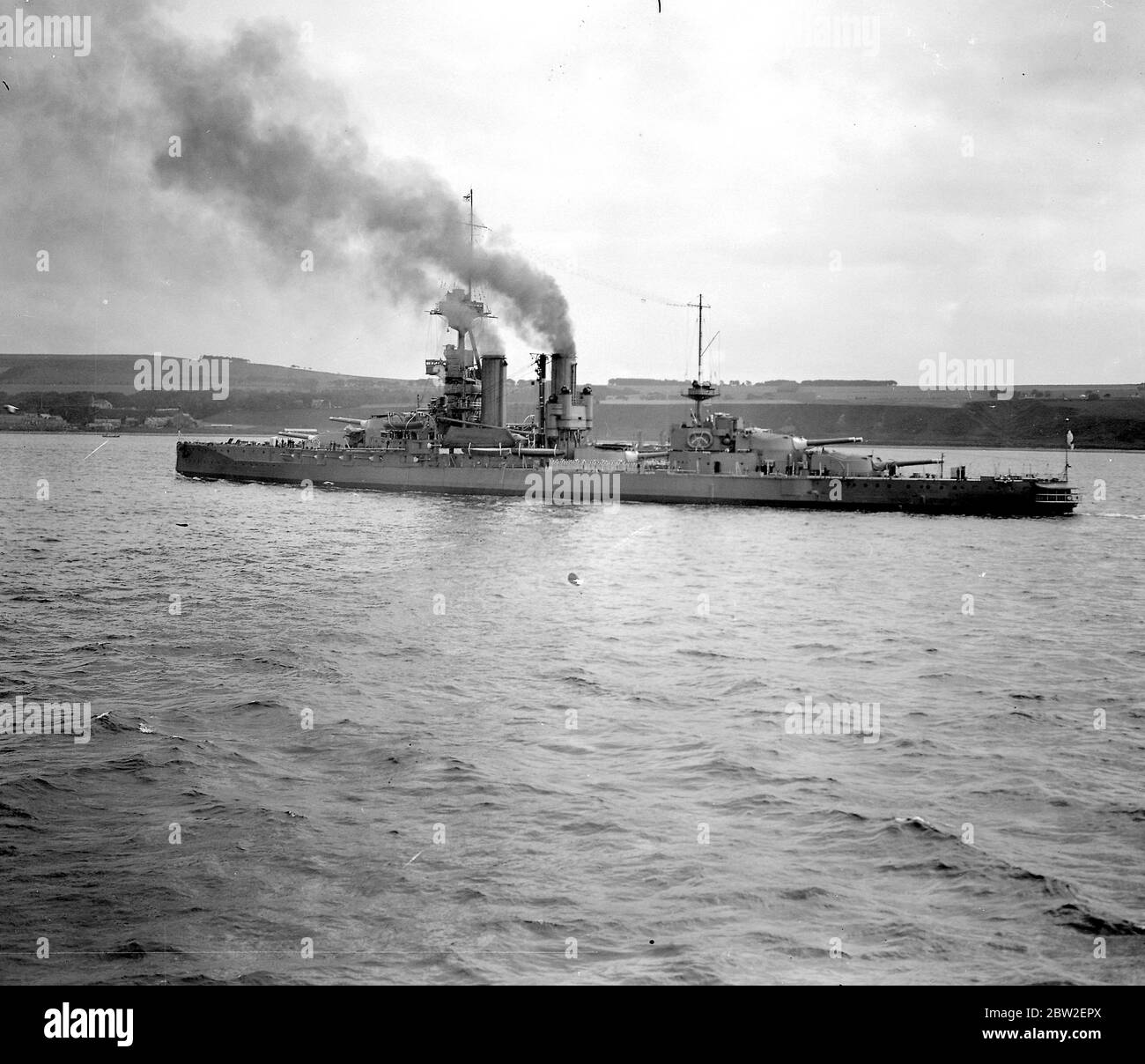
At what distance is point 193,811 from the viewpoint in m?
13.8

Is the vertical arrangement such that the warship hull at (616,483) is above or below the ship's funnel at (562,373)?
below

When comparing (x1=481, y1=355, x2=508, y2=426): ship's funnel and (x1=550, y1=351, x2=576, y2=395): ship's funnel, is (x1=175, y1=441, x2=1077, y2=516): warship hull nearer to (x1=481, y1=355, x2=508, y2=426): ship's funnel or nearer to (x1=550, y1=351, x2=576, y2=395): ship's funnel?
(x1=481, y1=355, x2=508, y2=426): ship's funnel

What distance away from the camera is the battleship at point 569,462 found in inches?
2707
